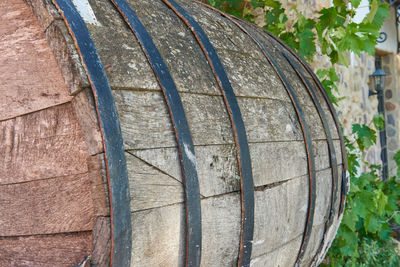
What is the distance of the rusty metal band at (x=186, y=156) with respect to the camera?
97cm

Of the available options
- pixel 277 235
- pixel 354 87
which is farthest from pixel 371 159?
pixel 277 235

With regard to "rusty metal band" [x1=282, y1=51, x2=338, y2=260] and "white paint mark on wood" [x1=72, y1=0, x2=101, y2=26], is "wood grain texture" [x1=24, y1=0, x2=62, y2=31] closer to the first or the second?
"white paint mark on wood" [x1=72, y1=0, x2=101, y2=26]

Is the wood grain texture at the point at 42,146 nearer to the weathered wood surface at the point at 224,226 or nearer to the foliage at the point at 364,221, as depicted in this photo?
the weathered wood surface at the point at 224,226

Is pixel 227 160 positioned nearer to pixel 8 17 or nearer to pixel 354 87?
pixel 8 17

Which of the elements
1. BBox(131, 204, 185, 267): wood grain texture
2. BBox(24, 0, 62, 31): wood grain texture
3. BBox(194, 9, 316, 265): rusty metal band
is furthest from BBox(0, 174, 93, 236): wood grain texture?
BBox(194, 9, 316, 265): rusty metal band

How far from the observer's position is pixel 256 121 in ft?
3.99

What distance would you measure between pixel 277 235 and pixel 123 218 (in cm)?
60

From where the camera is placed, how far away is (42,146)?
38.8 inches

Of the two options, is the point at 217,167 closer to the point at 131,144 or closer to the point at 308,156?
the point at 131,144

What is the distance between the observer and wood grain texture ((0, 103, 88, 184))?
3.05ft

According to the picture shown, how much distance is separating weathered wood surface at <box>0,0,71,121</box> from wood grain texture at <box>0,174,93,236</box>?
19 cm

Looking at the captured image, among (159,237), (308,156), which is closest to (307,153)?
(308,156)

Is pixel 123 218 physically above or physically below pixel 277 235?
above

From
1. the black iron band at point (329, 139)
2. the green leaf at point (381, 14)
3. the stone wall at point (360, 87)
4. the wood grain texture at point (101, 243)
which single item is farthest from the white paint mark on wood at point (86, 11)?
the stone wall at point (360, 87)
